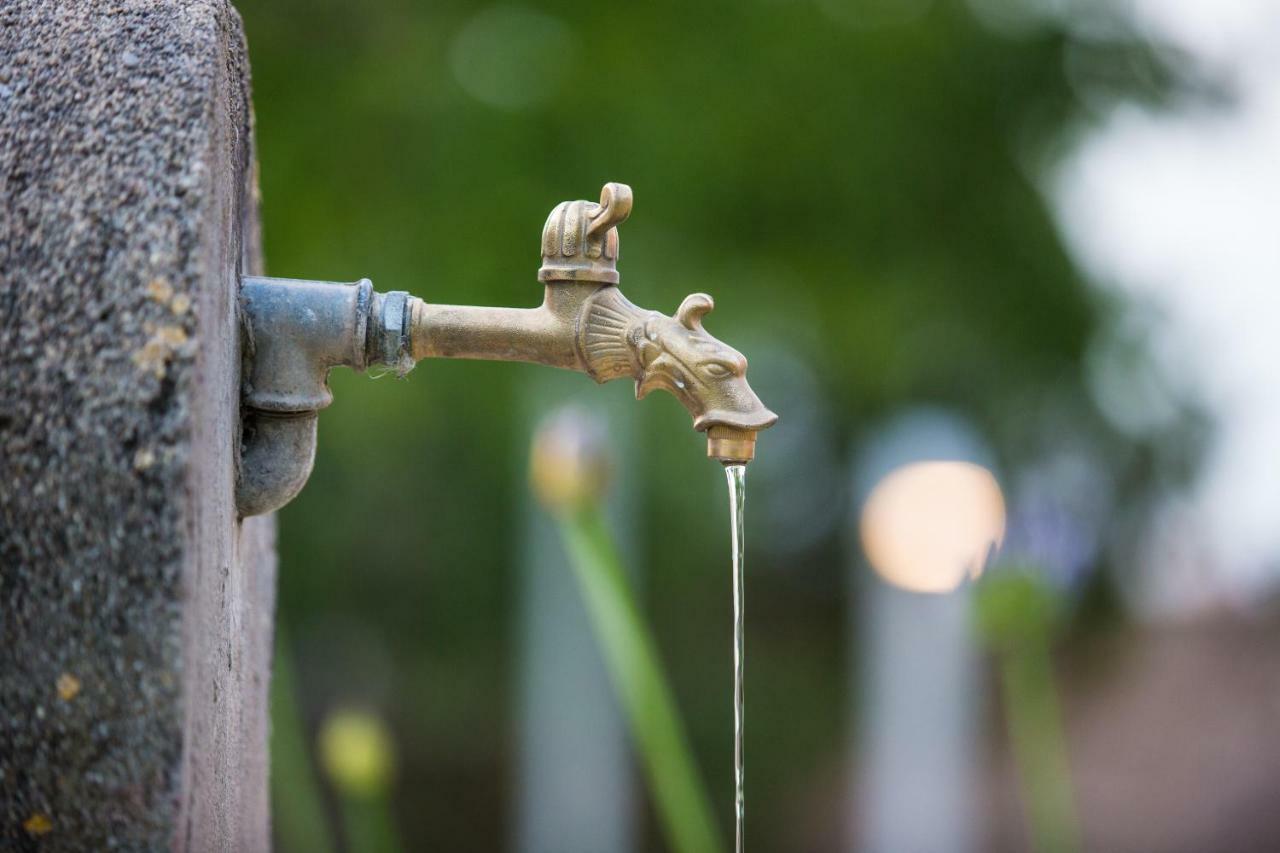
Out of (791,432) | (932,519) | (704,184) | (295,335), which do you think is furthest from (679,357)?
(791,432)

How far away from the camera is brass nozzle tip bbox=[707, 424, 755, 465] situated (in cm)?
74

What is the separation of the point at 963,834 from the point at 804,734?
764 mm

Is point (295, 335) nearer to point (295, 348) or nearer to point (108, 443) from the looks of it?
point (295, 348)

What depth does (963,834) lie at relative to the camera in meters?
3.95

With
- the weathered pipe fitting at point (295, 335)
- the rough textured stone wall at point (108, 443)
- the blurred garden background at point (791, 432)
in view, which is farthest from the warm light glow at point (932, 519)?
the rough textured stone wall at point (108, 443)

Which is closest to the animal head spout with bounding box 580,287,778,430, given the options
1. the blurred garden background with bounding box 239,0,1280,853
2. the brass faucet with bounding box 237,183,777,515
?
the brass faucet with bounding box 237,183,777,515

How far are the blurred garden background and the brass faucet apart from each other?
3.35 feet

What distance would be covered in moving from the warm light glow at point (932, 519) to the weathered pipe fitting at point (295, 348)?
136 cm

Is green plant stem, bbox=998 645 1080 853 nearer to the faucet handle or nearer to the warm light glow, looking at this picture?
the warm light glow

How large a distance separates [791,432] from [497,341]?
3.45 metres

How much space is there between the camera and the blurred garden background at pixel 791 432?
291cm

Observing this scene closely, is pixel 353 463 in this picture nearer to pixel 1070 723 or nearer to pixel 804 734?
pixel 804 734

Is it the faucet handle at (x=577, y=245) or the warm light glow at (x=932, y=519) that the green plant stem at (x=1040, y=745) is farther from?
the faucet handle at (x=577, y=245)

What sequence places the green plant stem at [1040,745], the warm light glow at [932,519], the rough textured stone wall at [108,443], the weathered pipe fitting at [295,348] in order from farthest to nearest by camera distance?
the green plant stem at [1040,745]
the warm light glow at [932,519]
the weathered pipe fitting at [295,348]
the rough textured stone wall at [108,443]
